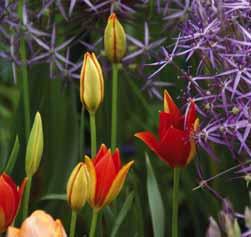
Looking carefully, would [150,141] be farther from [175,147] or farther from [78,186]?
[78,186]

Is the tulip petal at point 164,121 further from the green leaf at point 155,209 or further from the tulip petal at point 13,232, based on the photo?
the tulip petal at point 13,232

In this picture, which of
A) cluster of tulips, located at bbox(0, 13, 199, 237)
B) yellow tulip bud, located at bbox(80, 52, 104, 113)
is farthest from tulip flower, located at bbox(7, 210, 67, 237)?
yellow tulip bud, located at bbox(80, 52, 104, 113)

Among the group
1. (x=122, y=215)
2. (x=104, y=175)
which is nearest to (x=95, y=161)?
(x=104, y=175)

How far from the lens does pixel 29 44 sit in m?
1.17

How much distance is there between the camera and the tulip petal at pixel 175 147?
833 mm

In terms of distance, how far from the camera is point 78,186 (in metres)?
0.75

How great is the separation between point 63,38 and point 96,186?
1.86 ft

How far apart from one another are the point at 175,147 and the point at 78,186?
134mm

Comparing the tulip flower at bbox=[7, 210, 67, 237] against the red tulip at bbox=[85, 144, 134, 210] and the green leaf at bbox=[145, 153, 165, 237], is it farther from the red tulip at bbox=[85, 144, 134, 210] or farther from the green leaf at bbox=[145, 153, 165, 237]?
the green leaf at bbox=[145, 153, 165, 237]

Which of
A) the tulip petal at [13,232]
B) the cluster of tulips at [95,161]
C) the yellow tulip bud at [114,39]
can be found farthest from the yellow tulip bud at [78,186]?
the yellow tulip bud at [114,39]

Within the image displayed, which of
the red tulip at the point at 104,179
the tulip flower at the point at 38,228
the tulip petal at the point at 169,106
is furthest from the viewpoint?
the tulip petal at the point at 169,106

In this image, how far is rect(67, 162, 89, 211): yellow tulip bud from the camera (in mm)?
748

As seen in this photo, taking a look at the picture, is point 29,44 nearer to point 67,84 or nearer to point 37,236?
point 67,84

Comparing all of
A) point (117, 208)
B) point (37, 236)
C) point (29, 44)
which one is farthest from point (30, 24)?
point (37, 236)
